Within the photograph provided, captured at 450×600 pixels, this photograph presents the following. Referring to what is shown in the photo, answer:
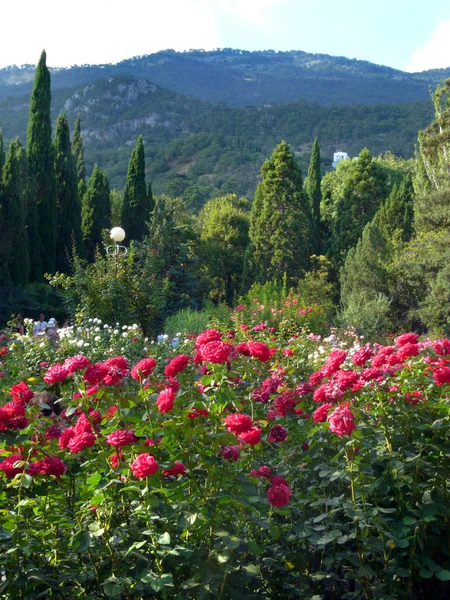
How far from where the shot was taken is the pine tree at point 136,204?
20.0 metres

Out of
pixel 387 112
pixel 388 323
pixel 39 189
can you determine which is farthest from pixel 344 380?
pixel 387 112

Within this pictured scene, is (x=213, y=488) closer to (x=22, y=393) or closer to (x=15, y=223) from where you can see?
(x=22, y=393)

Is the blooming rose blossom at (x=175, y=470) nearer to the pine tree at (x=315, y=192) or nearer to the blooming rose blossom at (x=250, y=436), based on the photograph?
the blooming rose blossom at (x=250, y=436)

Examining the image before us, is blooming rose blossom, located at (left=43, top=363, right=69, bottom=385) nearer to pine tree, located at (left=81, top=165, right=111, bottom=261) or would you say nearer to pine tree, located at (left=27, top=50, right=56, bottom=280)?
pine tree, located at (left=27, top=50, right=56, bottom=280)

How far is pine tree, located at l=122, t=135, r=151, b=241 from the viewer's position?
20.0m

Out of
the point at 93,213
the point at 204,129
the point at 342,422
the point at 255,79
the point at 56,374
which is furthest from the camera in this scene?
the point at 255,79

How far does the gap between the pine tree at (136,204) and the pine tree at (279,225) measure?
3588mm

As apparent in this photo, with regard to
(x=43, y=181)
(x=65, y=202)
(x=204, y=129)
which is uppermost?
(x=204, y=129)

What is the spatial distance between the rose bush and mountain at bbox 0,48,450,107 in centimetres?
8343

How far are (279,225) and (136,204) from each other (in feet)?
15.6

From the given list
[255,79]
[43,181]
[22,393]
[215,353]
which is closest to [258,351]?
[215,353]

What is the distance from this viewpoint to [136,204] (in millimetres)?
20047

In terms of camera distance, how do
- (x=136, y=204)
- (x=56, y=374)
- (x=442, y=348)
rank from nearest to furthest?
1. (x=56, y=374)
2. (x=442, y=348)
3. (x=136, y=204)

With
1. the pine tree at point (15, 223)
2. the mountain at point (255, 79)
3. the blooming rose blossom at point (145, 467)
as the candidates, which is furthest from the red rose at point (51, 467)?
the mountain at point (255, 79)
